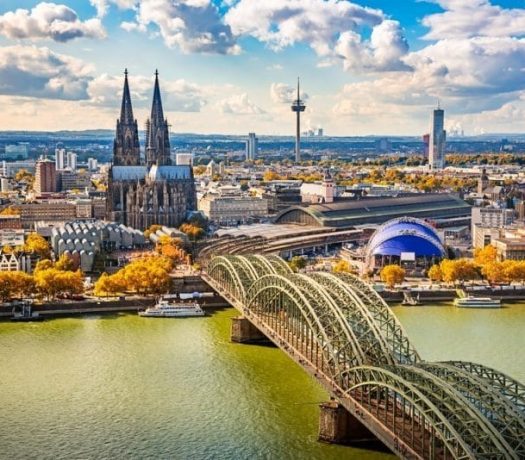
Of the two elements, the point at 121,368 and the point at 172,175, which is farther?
the point at 172,175

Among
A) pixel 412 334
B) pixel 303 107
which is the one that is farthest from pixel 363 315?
pixel 303 107

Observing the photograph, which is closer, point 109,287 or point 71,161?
point 109,287

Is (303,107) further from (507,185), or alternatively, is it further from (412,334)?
(412,334)

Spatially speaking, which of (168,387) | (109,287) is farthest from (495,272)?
(168,387)

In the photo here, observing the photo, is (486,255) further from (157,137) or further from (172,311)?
(157,137)

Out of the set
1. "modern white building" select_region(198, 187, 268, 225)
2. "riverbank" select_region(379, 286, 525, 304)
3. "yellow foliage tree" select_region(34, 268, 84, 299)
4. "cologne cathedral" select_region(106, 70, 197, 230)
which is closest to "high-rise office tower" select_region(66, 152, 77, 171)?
"modern white building" select_region(198, 187, 268, 225)

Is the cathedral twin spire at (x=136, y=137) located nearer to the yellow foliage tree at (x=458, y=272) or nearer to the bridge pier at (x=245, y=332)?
the yellow foliage tree at (x=458, y=272)

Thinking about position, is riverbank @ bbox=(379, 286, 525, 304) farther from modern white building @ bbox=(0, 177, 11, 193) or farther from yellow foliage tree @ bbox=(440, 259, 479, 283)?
modern white building @ bbox=(0, 177, 11, 193)

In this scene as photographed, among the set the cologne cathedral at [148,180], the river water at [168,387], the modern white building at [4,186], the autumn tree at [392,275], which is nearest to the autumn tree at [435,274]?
the autumn tree at [392,275]
